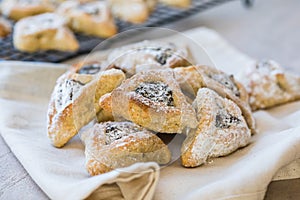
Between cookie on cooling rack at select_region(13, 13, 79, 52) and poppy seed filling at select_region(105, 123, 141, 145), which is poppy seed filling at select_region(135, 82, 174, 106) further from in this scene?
cookie on cooling rack at select_region(13, 13, 79, 52)

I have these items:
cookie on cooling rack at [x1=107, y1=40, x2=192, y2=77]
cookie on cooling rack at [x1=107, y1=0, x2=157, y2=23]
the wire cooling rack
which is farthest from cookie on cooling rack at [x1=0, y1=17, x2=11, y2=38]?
cookie on cooling rack at [x1=107, y1=40, x2=192, y2=77]

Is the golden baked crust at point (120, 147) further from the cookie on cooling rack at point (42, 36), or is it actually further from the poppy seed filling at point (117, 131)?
the cookie on cooling rack at point (42, 36)

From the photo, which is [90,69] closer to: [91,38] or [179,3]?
[91,38]

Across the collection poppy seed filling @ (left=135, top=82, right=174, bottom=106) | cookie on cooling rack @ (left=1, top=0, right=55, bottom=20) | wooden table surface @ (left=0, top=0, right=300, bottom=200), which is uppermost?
poppy seed filling @ (left=135, top=82, right=174, bottom=106)

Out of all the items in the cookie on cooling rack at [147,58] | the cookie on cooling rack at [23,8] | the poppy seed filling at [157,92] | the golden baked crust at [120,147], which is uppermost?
the poppy seed filling at [157,92]

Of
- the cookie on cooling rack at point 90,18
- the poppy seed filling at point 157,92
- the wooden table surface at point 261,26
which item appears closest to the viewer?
the poppy seed filling at point 157,92

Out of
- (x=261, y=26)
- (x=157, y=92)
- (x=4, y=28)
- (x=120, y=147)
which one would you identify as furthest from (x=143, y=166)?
(x=261, y=26)

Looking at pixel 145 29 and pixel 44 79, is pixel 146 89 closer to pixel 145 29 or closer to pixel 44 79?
pixel 44 79

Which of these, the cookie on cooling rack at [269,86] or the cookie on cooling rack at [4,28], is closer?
the cookie on cooling rack at [269,86]

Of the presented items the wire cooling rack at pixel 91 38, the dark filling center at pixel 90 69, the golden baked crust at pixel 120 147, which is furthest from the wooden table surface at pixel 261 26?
the golden baked crust at pixel 120 147
